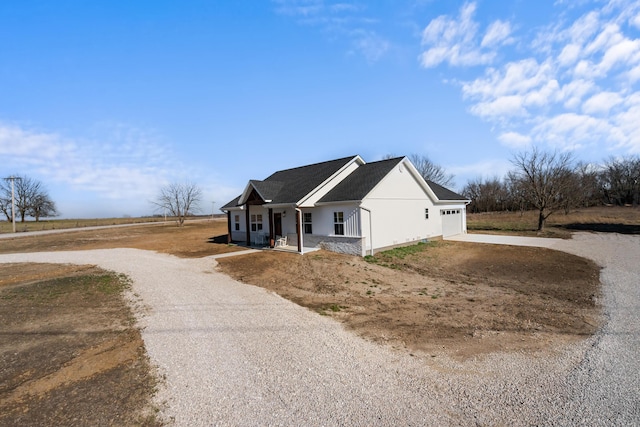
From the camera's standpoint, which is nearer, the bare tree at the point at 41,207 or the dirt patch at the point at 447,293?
the dirt patch at the point at 447,293

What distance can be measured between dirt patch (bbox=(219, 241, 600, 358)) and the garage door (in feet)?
23.3

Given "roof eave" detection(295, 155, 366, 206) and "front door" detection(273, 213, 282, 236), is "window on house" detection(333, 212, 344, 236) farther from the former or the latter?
"front door" detection(273, 213, 282, 236)

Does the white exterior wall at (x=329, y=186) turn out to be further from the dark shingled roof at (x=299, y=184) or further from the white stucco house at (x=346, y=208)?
the dark shingled roof at (x=299, y=184)

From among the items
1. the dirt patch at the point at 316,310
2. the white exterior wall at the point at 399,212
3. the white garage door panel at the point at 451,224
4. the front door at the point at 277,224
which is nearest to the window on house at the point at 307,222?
the front door at the point at 277,224

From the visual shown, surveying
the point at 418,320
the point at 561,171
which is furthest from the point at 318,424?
the point at 561,171

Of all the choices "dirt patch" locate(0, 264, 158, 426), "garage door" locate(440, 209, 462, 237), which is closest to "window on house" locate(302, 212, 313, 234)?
"dirt patch" locate(0, 264, 158, 426)

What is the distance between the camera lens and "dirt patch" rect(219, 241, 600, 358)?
612 cm

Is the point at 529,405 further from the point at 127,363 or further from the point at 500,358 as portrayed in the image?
the point at 127,363

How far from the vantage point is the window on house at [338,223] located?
17.2 metres

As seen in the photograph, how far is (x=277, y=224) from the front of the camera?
20.9 metres

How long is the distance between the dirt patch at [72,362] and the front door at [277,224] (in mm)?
11252

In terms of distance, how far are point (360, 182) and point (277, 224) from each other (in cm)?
654

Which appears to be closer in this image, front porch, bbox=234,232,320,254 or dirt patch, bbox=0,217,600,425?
dirt patch, bbox=0,217,600,425

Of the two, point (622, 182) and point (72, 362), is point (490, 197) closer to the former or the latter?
point (622, 182)
